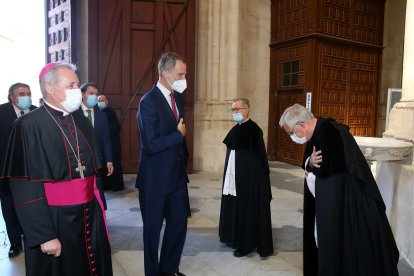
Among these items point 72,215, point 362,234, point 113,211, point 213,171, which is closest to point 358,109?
point 213,171

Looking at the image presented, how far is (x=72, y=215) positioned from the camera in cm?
212

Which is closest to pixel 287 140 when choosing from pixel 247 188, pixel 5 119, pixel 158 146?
pixel 247 188

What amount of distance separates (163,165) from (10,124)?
6.36ft

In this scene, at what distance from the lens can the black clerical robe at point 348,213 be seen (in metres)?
2.34

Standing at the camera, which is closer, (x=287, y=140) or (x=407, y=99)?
(x=407, y=99)

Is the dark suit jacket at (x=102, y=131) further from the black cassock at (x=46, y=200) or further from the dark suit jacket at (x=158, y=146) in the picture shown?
the black cassock at (x=46, y=200)

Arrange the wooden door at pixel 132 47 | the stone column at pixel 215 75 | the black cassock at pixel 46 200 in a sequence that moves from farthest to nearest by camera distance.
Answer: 1. the stone column at pixel 215 75
2. the wooden door at pixel 132 47
3. the black cassock at pixel 46 200

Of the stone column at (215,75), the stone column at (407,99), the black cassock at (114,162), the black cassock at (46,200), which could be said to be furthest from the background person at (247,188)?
the stone column at (215,75)

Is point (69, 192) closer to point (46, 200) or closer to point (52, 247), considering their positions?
point (46, 200)

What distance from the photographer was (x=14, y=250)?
3.74 metres

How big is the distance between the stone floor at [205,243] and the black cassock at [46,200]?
4.20 ft

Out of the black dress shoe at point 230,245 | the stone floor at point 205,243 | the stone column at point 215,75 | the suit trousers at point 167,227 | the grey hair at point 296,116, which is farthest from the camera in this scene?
the stone column at point 215,75

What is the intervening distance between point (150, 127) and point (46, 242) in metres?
1.17

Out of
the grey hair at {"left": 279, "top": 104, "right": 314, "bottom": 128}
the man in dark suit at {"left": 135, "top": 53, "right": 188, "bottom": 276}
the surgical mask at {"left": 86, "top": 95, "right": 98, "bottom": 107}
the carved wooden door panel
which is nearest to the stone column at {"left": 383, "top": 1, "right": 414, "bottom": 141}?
the grey hair at {"left": 279, "top": 104, "right": 314, "bottom": 128}
